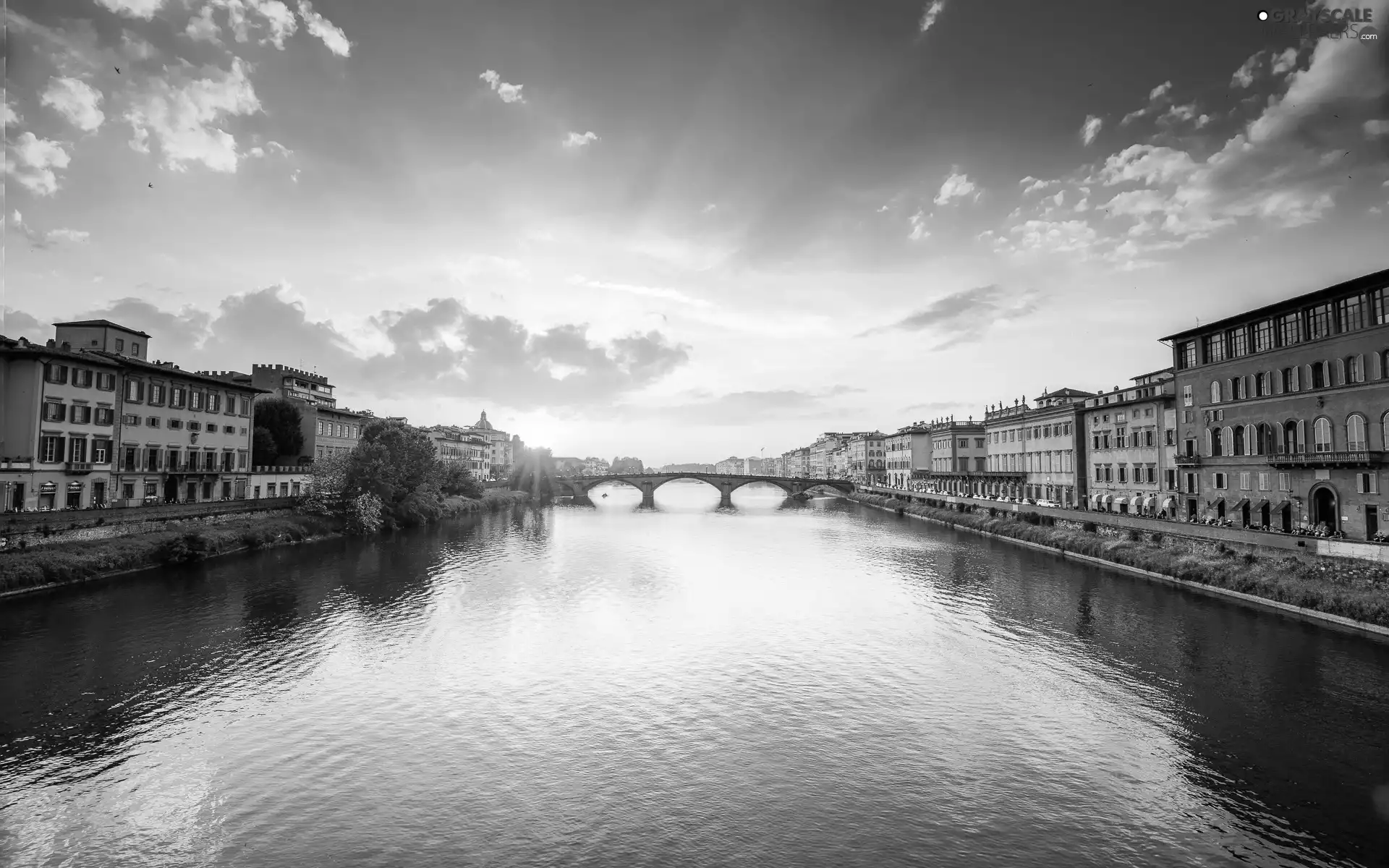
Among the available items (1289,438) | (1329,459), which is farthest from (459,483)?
(1329,459)

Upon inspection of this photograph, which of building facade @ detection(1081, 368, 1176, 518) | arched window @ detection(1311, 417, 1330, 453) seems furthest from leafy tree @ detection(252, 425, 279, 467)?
arched window @ detection(1311, 417, 1330, 453)

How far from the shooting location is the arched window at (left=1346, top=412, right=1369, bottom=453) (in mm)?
41062

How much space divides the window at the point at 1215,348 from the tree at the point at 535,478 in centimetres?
11272

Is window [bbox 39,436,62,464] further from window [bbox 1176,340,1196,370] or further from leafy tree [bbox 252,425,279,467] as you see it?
window [bbox 1176,340,1196,370]

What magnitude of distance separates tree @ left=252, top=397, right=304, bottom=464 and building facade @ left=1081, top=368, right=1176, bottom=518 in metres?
94.3

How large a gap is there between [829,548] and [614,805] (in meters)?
52.5

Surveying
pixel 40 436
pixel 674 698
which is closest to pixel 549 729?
pixel 674 698

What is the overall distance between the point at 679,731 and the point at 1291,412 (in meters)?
49.1

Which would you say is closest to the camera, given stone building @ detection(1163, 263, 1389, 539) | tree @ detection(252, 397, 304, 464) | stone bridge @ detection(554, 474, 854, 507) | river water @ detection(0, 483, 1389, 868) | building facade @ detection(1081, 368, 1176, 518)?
river water @ detection(0, 483, 1389, 868)

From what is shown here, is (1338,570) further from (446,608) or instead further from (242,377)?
(242,377)

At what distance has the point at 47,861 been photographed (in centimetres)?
1458

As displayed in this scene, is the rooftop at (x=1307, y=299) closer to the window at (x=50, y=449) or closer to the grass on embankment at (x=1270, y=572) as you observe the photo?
the grass on embankment at (x=1270, y=572)

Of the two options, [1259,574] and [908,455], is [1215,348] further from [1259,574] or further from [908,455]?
[908,455]

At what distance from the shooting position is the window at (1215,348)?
2128 inches
